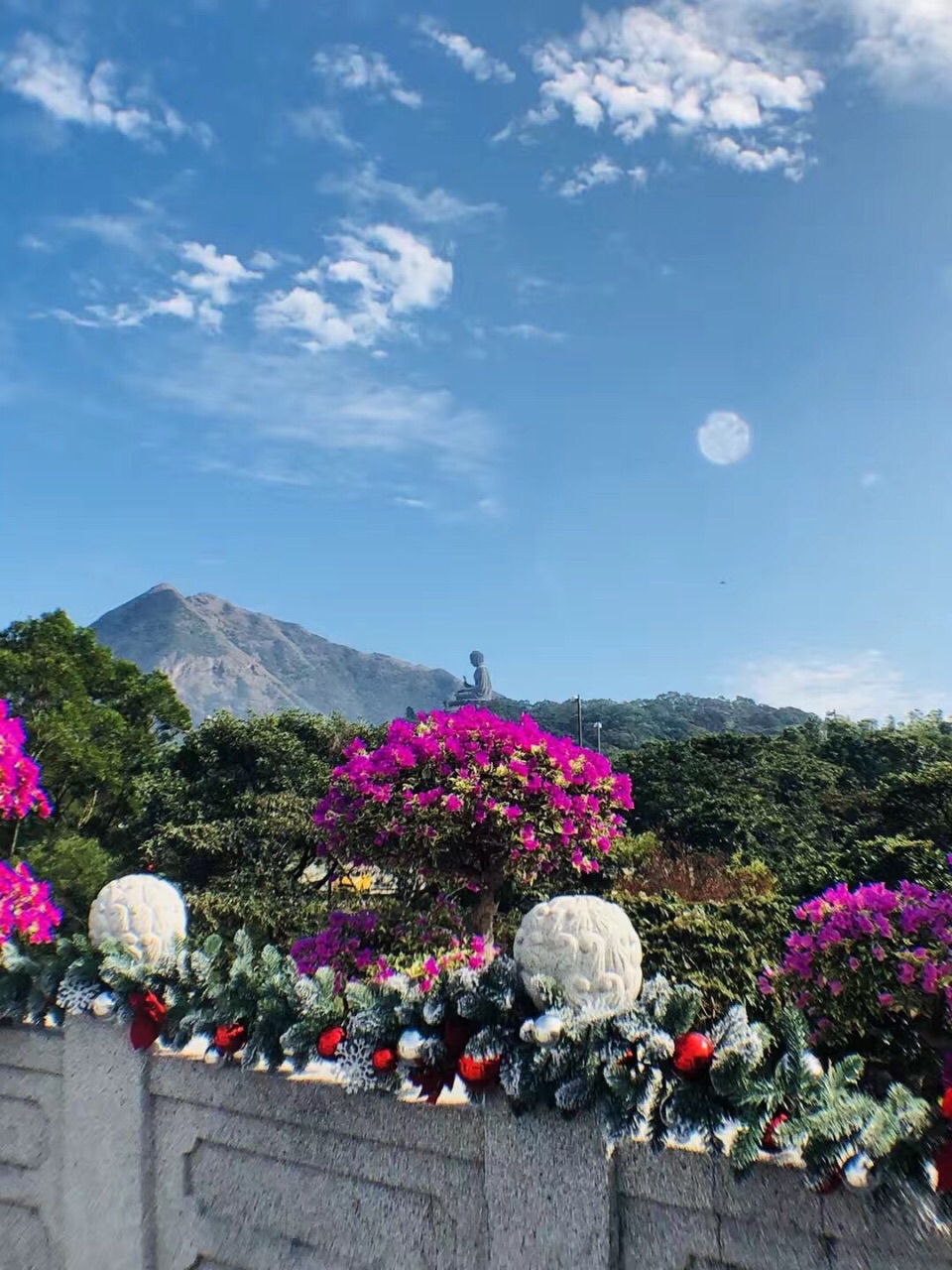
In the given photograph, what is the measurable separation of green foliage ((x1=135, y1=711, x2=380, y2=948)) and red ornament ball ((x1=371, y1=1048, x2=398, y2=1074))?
7592mm

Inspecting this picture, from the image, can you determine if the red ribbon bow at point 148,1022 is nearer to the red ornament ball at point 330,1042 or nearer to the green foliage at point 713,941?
the red ornament ball at point 330,1042

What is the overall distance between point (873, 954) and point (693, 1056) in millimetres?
2117

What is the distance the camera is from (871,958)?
12.7ft

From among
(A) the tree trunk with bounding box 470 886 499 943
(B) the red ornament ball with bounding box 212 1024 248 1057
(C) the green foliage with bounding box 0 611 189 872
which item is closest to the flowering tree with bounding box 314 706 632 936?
(A) the tree trunk with bounding box 470 886 499 943

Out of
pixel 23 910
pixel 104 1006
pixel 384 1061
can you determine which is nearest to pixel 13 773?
pixel 23 910

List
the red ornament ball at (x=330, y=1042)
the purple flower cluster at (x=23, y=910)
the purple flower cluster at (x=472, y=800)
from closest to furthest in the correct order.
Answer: the red ornament ball at (x=330, y=1042), the purple flower cluster at (x=23, y=910), the purple flower cluster at (x=472, y=800)

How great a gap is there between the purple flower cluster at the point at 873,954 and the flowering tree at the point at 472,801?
216 centimetres

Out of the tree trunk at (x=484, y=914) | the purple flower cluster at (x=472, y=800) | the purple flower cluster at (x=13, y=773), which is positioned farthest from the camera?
the tree trunk at (x=484, y=914)

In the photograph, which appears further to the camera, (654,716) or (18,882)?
(654,716)

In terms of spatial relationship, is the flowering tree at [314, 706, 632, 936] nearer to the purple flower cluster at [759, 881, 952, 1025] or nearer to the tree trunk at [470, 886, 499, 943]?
the tree trunk at [470, 886, 499, 943]

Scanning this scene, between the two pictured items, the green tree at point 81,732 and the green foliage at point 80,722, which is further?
the green foliage at point 80,722

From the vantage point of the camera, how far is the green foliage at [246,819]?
1014cm

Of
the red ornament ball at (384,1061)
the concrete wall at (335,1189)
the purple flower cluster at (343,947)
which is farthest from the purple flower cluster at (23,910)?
the purple flower cluster at (343,947)

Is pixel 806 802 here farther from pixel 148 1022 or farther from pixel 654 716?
pixel 654 716
